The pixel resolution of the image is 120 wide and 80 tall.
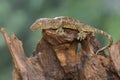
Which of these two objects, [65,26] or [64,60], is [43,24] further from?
[64,60]

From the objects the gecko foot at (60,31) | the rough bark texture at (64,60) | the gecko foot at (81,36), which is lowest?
the rough bark texture at (64,60)

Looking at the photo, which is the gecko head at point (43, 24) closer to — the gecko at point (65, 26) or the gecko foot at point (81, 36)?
the gecko at point (65, 26)

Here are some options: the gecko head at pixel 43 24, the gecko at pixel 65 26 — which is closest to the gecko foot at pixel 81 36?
the gecko at pixel 65 26

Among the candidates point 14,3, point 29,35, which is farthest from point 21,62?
point 14,3

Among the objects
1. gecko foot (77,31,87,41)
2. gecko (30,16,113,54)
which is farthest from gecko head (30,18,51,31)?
gecko foot (77,31,87,41)

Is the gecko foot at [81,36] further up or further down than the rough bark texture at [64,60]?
further up

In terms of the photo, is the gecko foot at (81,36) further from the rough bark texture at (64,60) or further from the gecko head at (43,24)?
the gecko head at (43,24)

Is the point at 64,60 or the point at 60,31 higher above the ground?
the point at 60,31

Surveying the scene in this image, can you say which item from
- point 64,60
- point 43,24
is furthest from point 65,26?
point 64,60

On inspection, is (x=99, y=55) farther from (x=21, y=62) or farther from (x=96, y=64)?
(x=21, y=62)
